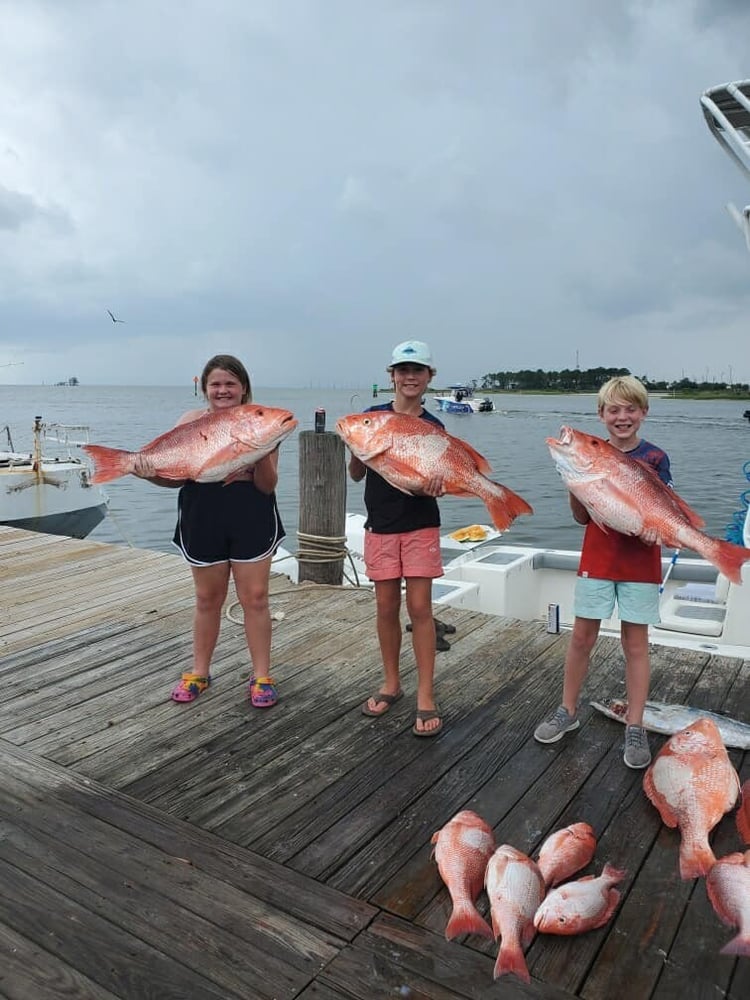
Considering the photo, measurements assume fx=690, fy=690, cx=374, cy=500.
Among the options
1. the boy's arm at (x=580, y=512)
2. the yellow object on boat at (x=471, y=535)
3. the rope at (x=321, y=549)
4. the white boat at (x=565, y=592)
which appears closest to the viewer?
the boy's arm at (x=580, y=512)

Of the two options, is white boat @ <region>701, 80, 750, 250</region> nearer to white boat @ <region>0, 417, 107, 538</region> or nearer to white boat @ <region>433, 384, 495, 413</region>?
white boat @ <region>0, 417, 107, 538</region>

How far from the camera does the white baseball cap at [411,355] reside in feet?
10.9

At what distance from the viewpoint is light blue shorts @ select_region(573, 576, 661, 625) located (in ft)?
10.2

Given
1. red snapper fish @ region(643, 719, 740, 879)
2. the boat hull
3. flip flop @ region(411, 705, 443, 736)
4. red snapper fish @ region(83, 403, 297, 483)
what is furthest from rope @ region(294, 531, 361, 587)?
the boat hull

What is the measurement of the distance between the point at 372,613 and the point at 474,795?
244 cm

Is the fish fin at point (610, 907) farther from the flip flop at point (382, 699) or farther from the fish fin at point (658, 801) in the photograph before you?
the flip flop at point (382, 699)

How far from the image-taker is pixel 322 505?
5.92 meters

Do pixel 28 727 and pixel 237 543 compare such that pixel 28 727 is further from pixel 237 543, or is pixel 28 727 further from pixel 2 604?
pixel 2 604

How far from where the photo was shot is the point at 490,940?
205 centimetres

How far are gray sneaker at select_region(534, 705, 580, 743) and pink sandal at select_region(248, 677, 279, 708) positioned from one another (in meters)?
1.37

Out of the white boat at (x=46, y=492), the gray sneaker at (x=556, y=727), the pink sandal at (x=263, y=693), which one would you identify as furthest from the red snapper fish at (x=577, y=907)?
the white boat at (x=46, y=492)

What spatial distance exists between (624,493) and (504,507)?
1.69 feet

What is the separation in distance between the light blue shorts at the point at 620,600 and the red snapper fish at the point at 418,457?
0.50m

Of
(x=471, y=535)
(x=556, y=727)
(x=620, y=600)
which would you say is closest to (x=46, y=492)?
(x=471, y=535)
